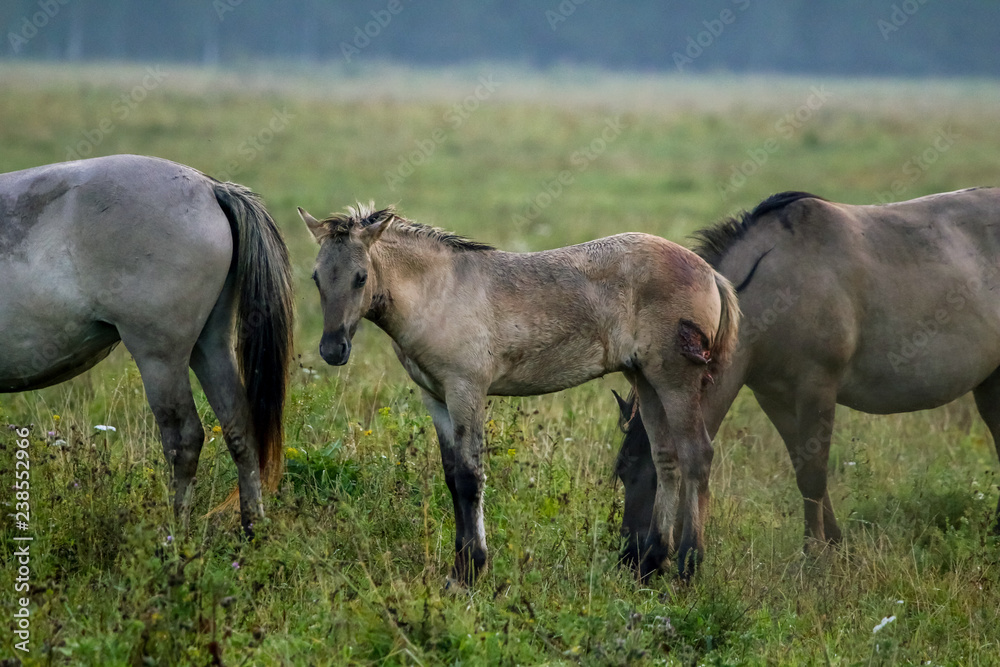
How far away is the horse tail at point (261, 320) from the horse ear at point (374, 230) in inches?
41.0

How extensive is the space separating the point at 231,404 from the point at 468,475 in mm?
1483

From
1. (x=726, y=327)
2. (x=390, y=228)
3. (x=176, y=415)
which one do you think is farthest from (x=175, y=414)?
(x=726, y=327)

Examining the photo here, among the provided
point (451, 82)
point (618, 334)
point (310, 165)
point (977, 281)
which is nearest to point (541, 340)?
point (618, 334)

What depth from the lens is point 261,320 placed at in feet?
17.3

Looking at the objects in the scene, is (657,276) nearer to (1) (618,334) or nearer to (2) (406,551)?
(1) (618,334)

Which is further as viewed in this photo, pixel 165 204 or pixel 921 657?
pixel 165 204

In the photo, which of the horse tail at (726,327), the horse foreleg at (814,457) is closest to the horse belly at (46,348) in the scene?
the horse tail at (726,327)

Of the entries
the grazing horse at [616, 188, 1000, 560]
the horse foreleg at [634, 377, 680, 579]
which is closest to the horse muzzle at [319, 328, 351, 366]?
the horse foreleg at [634, 377, 680, 579]

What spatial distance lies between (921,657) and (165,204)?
4.21 meters

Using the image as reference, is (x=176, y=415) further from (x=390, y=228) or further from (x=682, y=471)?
(x=682, y=471)

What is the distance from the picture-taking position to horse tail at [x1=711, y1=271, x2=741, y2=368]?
513 cm

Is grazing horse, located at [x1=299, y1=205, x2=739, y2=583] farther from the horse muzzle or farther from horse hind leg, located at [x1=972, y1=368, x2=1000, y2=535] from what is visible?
horse hind leg, located at [x1=972, y1=368, x2=1000, y2=535]

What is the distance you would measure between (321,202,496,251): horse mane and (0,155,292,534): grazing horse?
90cm

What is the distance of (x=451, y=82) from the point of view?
80.2 meters
